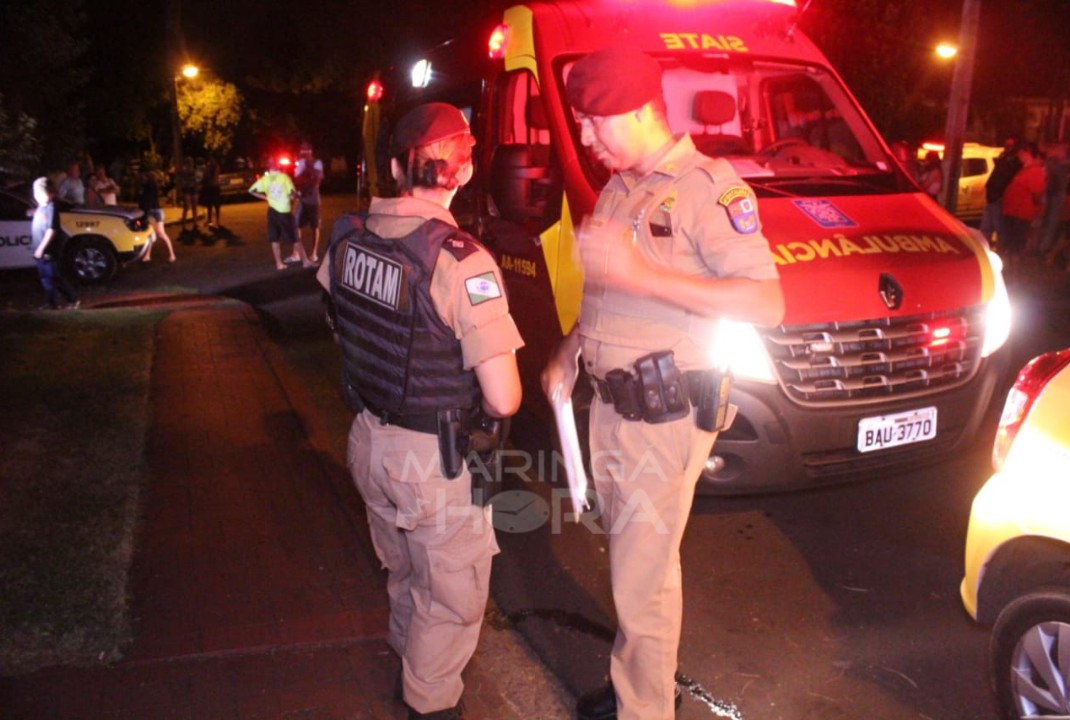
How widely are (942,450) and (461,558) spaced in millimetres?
2629

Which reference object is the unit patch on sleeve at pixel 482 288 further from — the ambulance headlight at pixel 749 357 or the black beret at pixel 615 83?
the ambulance headlight at pixel 749 357

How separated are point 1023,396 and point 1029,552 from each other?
19.4 inches

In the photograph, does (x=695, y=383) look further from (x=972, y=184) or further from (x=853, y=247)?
(x=972, y=184)

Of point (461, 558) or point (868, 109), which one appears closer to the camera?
point (461, 558)

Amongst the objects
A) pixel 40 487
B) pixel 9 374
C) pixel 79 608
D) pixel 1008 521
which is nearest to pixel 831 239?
pixel 1008 521

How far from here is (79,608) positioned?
13.7ft

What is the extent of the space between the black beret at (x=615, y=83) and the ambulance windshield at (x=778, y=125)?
2.01 meters

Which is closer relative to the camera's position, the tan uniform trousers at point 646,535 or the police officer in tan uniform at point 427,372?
the police officer in tan uniform at point 427,372

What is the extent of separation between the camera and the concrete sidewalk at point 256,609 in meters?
3.53

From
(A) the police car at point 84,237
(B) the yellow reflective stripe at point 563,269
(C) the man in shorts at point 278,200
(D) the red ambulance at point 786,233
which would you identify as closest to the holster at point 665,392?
(D) the red ambulance at point 786,233

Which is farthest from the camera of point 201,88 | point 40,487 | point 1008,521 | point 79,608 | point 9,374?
point 201,88

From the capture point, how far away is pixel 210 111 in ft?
116

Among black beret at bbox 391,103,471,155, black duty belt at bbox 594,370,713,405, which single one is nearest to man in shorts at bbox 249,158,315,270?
black beret at bbox 391,103,471,155

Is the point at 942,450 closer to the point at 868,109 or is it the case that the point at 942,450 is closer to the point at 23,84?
the point at 868,109
